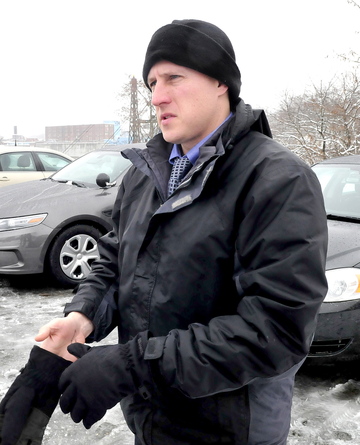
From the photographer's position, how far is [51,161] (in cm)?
919

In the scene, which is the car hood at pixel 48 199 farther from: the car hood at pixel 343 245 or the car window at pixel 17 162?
the car window at pixel 17 162

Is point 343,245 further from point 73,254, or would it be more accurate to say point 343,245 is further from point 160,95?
point 73,254

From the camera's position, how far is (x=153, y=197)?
1477 millimetres

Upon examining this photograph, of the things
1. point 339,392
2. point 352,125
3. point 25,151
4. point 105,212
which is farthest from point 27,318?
point 352,125

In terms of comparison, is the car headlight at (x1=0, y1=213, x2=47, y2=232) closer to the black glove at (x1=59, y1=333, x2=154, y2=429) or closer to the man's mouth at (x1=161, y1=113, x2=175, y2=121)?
the man's mouth at (x1=161, y1=113, x2=175, y2=121)

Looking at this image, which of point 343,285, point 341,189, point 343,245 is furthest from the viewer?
point 341,189

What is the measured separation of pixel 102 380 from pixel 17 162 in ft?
27.5

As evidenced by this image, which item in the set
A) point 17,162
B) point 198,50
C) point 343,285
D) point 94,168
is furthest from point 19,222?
point 17,162

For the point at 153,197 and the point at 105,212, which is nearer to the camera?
the point at 153,197

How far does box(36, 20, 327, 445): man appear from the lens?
3.63 ft

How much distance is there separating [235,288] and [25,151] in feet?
27.7

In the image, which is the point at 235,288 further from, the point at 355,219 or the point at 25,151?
the point at 25,151

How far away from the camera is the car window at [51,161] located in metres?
9.09

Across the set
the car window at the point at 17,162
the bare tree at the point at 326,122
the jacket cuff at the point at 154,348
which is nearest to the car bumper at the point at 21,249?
the jacket cuff at the point at 154,348
